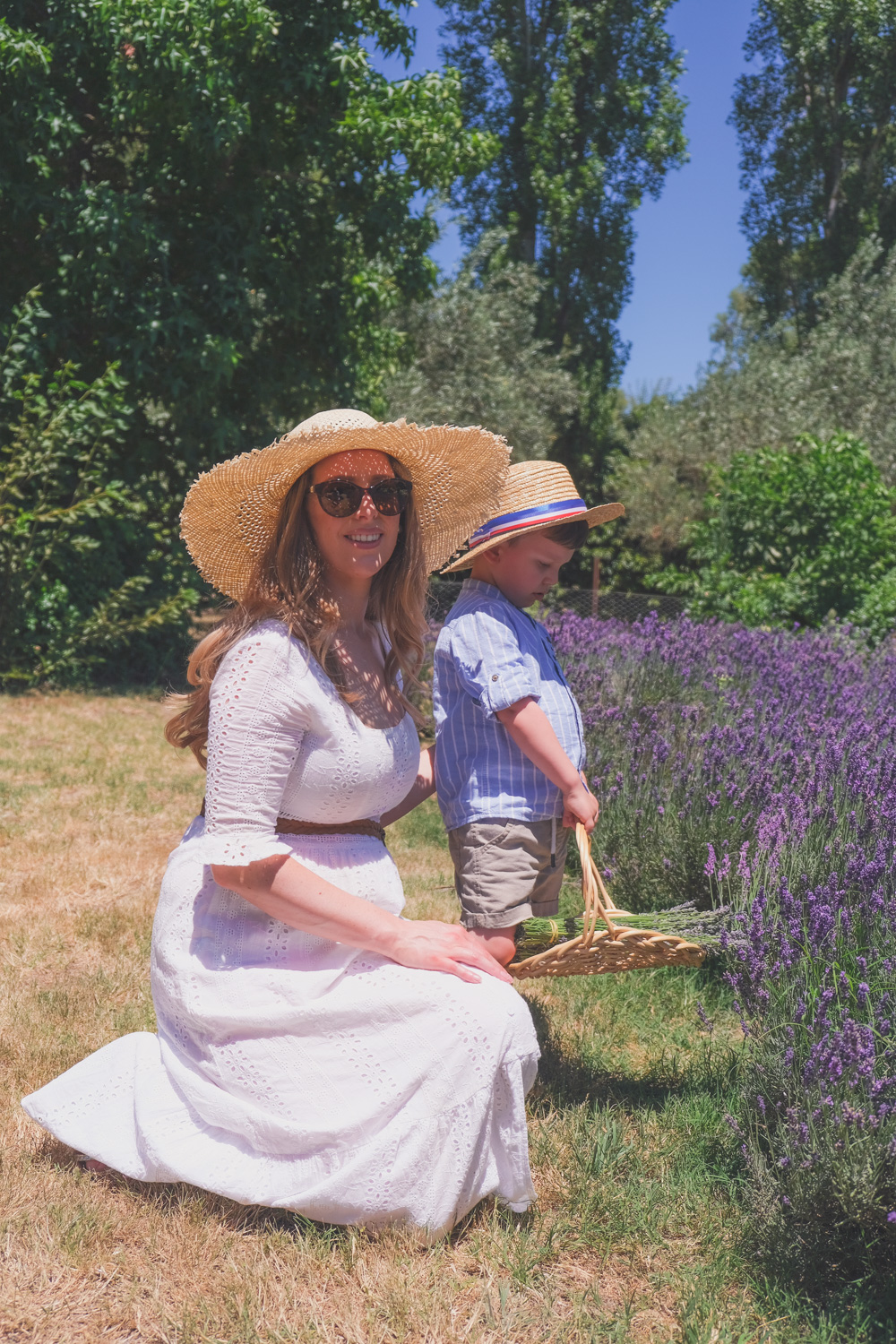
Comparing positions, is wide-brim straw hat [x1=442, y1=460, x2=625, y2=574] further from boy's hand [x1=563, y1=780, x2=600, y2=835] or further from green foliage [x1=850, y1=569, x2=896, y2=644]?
green foliage [x1=850, y1=569, x2=896, y2=644]

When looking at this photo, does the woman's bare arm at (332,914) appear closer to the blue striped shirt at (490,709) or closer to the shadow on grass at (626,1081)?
the blue striped shirt at (490,709)

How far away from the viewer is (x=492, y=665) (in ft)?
8.95

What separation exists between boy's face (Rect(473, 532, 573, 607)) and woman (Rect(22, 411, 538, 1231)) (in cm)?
49

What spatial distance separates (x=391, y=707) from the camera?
243 centimetres

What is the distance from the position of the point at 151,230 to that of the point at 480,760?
729 cm

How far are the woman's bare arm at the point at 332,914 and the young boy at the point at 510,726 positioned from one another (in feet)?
1.89

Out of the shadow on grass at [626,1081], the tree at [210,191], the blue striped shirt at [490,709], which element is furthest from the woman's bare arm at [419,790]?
the tree at [210,191]

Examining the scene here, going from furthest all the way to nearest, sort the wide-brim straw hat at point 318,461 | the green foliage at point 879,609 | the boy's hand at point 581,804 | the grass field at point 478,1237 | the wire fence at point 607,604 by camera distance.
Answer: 1. the wire fence at point 607,604
2. the green foliage at point 879,609
3. the boy's hand at point 581,804
4. the wide-brim straw hat at point 318,461
5. the grass field at point 478,1237

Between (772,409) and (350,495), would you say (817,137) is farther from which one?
(350,495)

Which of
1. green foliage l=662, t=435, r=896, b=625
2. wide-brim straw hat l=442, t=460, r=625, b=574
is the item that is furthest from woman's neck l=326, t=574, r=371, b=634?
green foliage l=662, t=435, r=896, b=625

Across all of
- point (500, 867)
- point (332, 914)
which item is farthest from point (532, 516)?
point (332, 914)

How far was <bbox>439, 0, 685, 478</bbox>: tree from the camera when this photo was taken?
22344mm

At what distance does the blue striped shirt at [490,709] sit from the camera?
274cm

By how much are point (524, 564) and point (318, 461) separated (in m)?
0.82
